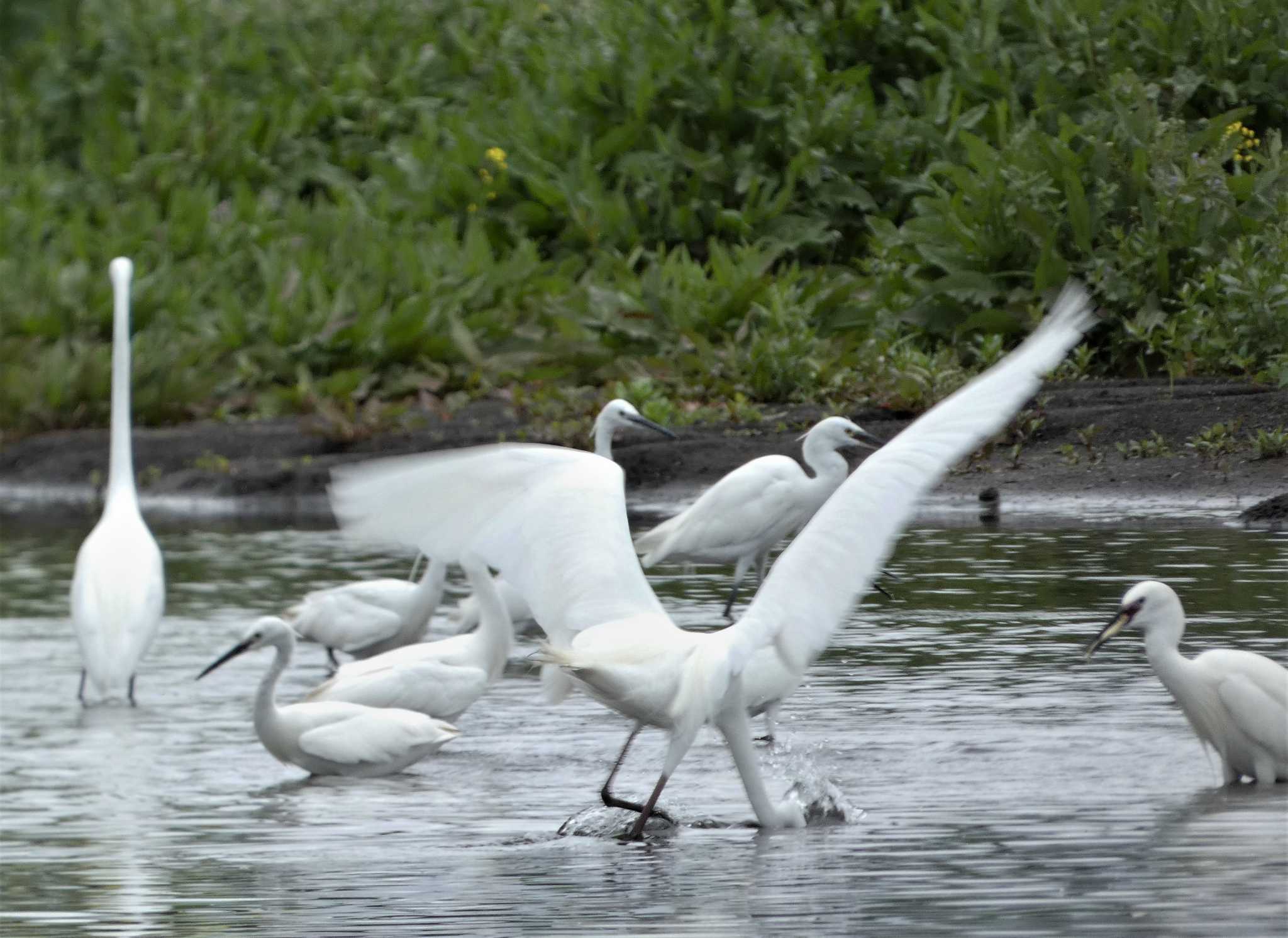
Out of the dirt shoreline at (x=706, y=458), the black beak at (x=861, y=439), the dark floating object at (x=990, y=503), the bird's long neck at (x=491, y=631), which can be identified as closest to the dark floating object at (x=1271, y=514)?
the dirt shoreline at (x=706, y=458)

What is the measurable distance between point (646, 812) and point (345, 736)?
191 cm

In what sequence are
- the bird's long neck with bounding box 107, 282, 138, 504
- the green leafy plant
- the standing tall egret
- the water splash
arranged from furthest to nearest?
the green leafy plant < the bird's long neck with bounding box 107, 282, 138, 504 < the standing tall egret < the water splash

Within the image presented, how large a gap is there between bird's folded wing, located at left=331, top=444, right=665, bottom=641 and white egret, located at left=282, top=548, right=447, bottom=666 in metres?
3.23

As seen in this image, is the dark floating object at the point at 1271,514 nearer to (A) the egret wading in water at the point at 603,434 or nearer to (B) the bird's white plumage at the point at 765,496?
(B) the bird's white plumage at the point at 765,496

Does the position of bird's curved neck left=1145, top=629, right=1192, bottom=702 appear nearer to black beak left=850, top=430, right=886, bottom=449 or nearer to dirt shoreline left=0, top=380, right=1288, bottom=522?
black beak left=850, top=430, right=886, bottom=449

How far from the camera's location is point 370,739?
745cm

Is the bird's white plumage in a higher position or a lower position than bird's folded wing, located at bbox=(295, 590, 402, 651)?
higher

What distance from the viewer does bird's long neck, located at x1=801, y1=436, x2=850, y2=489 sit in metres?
9.41

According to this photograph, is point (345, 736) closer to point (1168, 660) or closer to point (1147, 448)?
point (1168, 660)

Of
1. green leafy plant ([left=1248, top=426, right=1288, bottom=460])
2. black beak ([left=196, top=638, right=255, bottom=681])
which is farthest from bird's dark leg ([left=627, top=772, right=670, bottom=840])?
green leafy plant ([left=1248, top=426, right=1288, bottom=460])

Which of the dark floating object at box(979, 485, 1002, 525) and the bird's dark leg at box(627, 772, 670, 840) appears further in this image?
the dark floating object at box(979, 485, 1002, 525)

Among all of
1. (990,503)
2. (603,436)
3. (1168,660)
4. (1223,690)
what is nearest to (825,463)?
(603,436)

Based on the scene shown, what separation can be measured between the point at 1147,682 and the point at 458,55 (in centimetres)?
1625

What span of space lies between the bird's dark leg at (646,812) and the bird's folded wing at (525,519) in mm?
506
